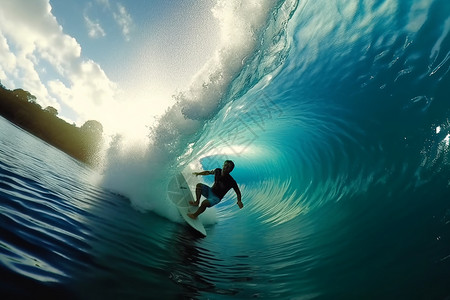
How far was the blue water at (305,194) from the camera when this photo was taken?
2.80 m

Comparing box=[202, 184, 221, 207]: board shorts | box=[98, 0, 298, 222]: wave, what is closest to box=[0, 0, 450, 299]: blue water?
box=[98, 0, 298, 222]: wave

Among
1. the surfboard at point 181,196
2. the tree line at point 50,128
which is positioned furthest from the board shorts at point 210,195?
the tree line at point 50,128

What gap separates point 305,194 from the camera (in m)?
9.16

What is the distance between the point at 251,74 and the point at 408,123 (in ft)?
12.5

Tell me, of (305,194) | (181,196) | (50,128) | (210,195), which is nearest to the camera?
(210,195)

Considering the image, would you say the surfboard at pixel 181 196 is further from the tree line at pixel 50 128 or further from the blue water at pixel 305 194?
the tree line at pixel 50 128

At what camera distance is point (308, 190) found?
9141mm

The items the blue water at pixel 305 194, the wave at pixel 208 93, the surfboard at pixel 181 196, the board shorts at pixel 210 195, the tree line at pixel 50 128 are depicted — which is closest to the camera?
the blue water at pixel 305 194

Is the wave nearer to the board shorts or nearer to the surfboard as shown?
the surfboard

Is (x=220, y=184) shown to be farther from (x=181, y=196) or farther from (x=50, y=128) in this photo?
Result: (x=50, y=128)

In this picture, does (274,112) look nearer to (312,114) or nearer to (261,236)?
(312,114)

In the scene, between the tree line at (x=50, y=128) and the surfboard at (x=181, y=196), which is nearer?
the surfboard at (x=181, y=196)

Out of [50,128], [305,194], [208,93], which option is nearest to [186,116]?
[208,93]

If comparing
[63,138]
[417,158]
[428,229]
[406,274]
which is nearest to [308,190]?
[417,158]
